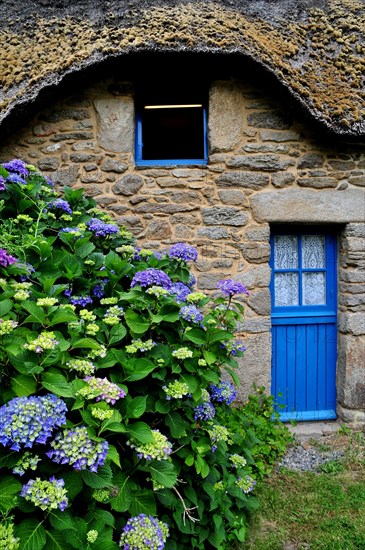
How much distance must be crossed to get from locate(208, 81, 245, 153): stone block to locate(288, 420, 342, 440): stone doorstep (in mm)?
2739

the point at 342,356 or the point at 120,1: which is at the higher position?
the point at 120,1

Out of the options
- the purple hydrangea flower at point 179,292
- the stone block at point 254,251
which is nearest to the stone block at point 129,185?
the stone block at point 254,251

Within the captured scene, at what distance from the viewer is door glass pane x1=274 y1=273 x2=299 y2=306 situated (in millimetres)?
3971

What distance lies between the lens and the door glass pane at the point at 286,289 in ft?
13.0

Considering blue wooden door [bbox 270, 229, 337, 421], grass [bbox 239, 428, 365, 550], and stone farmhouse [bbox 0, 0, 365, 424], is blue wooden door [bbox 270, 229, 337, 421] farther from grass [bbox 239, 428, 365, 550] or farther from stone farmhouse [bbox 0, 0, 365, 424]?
grass [bbox 239, 428, 365, 550]

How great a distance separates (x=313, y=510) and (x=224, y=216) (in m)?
2.41

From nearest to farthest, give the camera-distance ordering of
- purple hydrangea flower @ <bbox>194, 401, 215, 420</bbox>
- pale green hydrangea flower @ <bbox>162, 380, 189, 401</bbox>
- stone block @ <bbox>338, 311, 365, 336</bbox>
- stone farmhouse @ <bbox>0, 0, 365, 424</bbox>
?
pale green hydrangea flower @ <bbox>162, 380, 189, 401</bbox>, purple hydrangea flower @ <bbox>194, 401, 215, 420</bbox>, stone farmhouse @ <bbox>0, 0, 365, 424</bbox>, stone block @ <bbox>338, 311, 365, 336</bbox>

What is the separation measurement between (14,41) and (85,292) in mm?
3353

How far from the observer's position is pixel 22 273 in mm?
1726

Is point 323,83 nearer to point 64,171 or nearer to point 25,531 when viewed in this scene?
point 64,171

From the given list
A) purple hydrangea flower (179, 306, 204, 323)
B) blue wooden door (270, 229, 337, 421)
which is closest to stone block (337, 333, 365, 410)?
blue wooden door (270, 229, 337, 421)

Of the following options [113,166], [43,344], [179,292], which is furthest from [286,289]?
[43,344]

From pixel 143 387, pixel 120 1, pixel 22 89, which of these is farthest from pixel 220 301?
pixel 120 1

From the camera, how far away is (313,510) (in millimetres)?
2727
